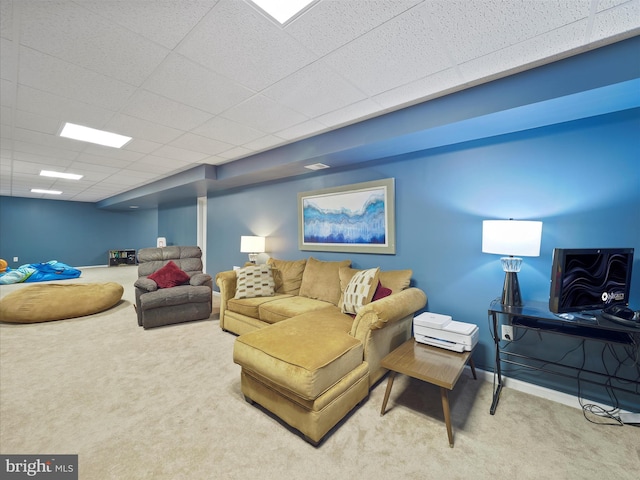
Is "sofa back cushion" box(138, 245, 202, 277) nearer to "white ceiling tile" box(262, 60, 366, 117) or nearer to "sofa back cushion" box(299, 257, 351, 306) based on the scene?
"sofa back cushion" box(299, 257, 351, 306)

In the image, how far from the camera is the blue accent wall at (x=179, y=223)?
22.1 feet

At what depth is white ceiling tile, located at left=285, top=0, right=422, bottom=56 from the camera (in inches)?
52.9

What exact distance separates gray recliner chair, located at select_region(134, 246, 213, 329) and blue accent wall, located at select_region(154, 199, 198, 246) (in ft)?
7.81

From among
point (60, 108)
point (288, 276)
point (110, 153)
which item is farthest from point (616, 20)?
point (110, 153)

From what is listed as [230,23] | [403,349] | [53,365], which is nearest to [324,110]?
[230,23]

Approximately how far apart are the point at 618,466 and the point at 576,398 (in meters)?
0.62

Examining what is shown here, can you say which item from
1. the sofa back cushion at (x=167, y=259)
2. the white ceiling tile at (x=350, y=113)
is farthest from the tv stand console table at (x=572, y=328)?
the sofa back cushion at (x=167, y=259)

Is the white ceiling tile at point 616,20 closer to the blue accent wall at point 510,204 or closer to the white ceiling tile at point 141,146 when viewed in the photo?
the blue accent wall at point 510,204

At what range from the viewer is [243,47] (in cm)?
164

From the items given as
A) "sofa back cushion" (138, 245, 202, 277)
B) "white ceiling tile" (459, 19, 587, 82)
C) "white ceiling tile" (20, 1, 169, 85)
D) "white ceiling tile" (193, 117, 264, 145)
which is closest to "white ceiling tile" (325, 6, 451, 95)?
"white ceiling tile" (459, 19, 587, 82)

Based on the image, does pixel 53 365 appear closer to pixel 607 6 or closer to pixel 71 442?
pixel 71 442

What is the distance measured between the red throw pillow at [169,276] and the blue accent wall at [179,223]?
2.70 m

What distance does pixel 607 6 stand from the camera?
1.33 meters

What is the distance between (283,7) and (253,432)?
2423mm
